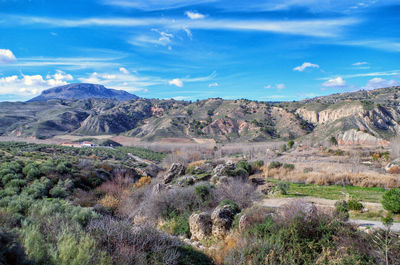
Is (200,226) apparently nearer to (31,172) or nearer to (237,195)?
(237,195)

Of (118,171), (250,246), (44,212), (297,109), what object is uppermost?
(297,109)

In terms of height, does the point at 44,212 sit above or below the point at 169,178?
above

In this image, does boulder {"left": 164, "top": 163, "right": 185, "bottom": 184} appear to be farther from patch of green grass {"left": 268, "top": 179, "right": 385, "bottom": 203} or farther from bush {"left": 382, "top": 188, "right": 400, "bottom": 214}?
bush {"left": 382, "top": 188, "right": 400, "bottom": 214}

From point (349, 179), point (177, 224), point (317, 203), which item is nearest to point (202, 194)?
point (177, 224)

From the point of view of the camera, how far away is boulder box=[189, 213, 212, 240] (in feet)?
32.6

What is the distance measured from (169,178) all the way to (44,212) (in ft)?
49.2

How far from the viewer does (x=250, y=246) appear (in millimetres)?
6637

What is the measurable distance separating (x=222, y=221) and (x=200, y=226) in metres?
1.07

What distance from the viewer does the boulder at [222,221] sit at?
948 cm

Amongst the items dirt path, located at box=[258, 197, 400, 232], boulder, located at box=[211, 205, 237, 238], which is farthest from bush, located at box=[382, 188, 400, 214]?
boulder, located at box=[211, 205, 237, 238]

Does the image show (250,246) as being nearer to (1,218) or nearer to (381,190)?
(1,218)

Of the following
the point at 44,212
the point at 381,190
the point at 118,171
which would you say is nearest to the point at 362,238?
the point at 44,212

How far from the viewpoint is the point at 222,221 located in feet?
31.6

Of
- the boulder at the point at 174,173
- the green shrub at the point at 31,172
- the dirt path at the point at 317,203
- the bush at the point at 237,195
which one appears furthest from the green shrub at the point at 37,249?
the boulder at the point at 174,173
